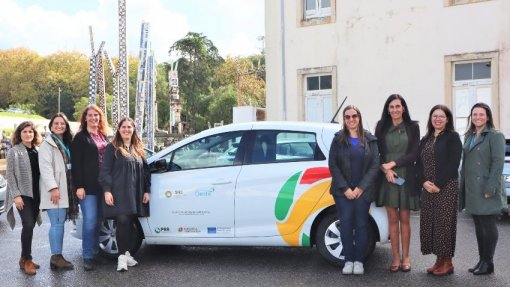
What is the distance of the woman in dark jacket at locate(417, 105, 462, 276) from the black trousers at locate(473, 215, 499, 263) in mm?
270

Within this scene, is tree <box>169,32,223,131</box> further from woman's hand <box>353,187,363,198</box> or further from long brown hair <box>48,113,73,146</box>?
woman's hand <box>353,187,363,198</box>

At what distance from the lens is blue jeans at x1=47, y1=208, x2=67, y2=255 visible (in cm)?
586

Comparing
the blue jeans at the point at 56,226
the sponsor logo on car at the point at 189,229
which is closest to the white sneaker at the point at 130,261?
the sponsor logo on car at the point at 189,229

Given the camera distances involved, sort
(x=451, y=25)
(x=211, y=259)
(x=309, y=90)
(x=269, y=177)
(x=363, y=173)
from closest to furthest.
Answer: (x=363, y=173) < (x=269, y=177) < (x=211, y=259) < (x=451, y=25) < (x=309, y=90)

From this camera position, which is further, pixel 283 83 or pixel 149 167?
pixel 283 83

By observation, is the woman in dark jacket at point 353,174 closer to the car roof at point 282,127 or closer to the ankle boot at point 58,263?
the car roof at point 282,127

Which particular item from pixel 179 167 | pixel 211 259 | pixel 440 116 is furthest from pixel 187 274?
pixel 440 116

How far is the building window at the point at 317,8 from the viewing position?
1662cm

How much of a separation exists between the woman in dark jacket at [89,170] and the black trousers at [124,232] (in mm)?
315

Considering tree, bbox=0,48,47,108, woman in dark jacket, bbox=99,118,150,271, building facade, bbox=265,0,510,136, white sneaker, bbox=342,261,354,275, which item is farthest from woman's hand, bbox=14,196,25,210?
tree, bbox=0,48,47,108

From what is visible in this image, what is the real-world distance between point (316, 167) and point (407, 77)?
1055 cm

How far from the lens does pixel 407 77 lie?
15.4 m

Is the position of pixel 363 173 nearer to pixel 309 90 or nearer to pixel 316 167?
pixel 316 167

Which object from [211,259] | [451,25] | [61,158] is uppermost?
[451,25]
